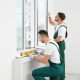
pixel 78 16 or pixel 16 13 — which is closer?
pixel 16 13

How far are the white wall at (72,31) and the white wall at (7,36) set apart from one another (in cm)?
258

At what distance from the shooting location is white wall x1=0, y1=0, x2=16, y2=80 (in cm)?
309

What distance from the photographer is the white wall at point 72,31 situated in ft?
18.8

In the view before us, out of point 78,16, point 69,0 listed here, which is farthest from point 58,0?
point 78,16

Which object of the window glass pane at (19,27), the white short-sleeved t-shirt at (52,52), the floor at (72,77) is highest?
the window glass pane at (19,27)

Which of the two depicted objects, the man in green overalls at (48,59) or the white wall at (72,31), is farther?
the white wall at (72,31)

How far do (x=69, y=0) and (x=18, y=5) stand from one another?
2305 millimetres

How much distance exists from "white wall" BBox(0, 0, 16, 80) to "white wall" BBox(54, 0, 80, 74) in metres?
2.58

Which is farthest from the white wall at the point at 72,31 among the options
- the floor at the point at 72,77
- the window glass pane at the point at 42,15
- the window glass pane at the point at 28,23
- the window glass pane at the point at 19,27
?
the window glass pane at the point at 19,27

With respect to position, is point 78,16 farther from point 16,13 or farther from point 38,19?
point 16,13

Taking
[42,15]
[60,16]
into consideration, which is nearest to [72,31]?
[42,15]

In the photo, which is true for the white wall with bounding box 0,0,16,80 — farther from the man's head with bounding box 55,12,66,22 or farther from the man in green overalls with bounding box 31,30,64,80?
the man's head with bounding box 55,12,66,22

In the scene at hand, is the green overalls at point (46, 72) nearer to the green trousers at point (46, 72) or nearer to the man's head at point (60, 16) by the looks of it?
the green trousers at point (46, 72)

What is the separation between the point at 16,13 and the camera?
357 cm
